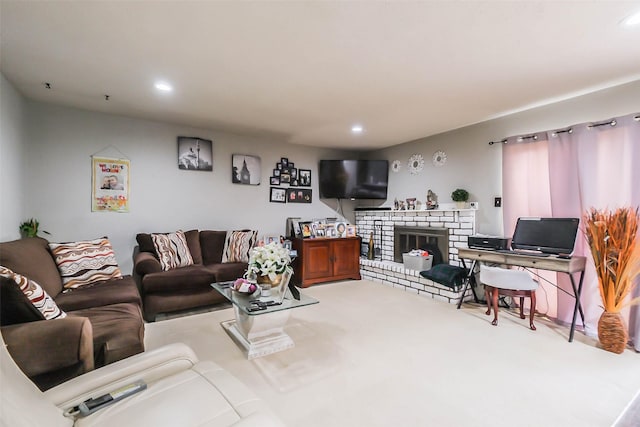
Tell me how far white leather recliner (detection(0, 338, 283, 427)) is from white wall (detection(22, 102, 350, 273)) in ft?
9.08

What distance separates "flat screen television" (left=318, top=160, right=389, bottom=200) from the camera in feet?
17.0

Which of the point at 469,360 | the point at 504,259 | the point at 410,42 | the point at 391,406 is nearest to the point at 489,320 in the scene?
the point at 504,259

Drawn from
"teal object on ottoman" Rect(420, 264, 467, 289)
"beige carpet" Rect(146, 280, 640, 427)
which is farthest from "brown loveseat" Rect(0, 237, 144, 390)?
"teal object on ottoman" Rect(420, 264, 467, 289)

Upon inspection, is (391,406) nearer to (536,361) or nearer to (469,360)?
(469,360)

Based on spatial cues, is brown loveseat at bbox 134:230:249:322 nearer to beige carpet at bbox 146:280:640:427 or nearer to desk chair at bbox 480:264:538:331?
beige carpet at bbox 146:280:640:427

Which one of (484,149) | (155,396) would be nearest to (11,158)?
(155,396)

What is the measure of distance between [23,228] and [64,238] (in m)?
0.40

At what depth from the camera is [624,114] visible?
2.64 metres

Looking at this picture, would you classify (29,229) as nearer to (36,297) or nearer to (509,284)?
(36,297)

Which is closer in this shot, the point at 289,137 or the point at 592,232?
the point at 592,232

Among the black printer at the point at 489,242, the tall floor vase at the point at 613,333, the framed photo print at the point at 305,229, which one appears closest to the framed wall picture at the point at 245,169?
the framed photo print at the point at 305,229

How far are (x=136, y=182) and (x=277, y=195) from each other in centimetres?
199

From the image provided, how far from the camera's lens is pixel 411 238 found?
4.64 m

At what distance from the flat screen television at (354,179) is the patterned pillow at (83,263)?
328 cm
